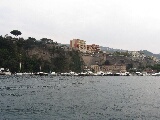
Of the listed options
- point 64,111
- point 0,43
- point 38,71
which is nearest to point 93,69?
point 38,71

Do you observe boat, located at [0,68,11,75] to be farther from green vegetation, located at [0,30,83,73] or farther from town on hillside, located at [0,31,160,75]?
green vegetation, located at [0,30,83,73]

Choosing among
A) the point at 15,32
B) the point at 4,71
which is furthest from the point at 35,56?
the point at 4,71

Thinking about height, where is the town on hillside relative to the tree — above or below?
below

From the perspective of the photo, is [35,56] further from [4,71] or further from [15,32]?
[4,71]

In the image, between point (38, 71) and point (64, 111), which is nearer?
point (64, 111)

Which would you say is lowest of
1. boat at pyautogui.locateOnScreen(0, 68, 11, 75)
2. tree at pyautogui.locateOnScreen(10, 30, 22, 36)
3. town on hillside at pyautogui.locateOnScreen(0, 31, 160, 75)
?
boat at pyautogui.locateOnScreen(0, 68, 11, 75)

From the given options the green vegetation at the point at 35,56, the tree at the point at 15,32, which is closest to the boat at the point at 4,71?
the green vegetation at the point at 35,56

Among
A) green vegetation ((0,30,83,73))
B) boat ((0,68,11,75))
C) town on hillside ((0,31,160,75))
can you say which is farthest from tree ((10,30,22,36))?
boat ((0,68,11,75))

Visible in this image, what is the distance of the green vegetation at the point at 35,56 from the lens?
128250 mm

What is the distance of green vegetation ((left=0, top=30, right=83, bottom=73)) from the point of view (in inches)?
5049

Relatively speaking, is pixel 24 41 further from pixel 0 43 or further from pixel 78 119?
pixel 78 119

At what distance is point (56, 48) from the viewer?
169 metres

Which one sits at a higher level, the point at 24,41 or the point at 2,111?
the point at 24,41

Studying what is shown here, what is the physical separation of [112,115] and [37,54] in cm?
13134
